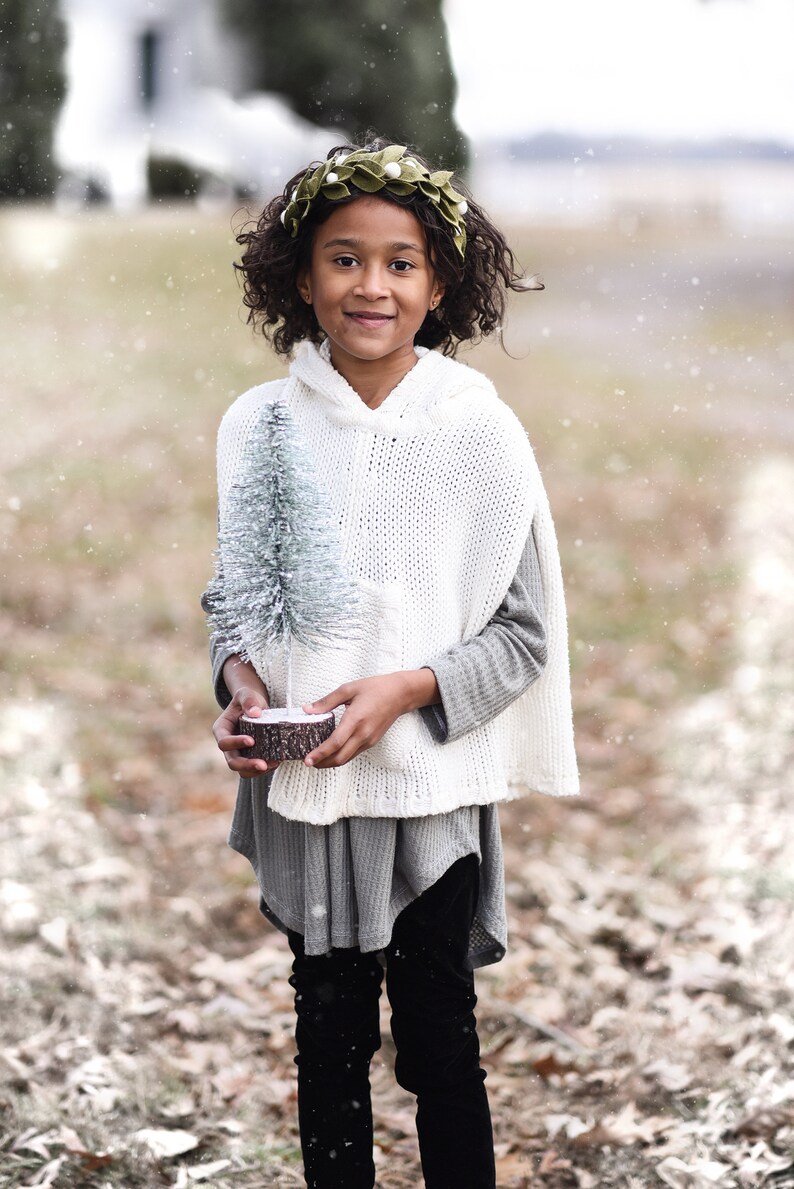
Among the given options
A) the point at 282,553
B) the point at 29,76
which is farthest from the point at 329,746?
the point at 29,76

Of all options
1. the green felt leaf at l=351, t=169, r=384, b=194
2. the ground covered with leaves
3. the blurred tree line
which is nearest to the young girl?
the green felt leaf at l=351, t=169, r=384, b=194

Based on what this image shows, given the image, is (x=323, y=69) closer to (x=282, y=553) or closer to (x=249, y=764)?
(x=282, y=553)

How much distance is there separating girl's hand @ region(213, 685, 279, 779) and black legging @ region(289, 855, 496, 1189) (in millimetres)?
404

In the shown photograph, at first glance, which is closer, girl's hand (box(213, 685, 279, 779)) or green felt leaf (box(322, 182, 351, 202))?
girl's hand (box(213, 685, 279, 779))

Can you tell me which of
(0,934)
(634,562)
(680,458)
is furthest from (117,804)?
(680,458)

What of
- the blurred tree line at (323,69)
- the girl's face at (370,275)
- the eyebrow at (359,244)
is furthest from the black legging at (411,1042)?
the blurred tree line at (323,69)

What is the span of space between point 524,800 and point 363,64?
4467 mm

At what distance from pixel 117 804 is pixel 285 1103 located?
5.84 ft

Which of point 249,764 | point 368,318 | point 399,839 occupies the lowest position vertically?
point 399,839

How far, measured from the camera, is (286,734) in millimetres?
1606

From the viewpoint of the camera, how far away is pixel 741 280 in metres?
9.74

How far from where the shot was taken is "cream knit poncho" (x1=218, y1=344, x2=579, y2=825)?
70.3 inches

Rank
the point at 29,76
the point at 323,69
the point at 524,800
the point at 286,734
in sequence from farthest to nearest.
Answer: the point at 323,69 < the point at 29,76 < the point at 524,800 < the point at 286,734

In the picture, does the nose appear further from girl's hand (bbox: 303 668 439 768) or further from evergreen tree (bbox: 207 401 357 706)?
girl's hand (bbox: 303 668 439 768)
